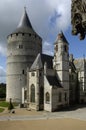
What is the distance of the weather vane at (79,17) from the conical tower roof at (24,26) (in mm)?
51019

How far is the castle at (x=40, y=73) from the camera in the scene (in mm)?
45906

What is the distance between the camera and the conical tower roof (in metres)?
60.8

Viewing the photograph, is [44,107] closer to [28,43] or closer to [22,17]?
[28,43]

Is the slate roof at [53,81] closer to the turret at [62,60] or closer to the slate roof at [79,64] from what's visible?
the turret at [62,60]

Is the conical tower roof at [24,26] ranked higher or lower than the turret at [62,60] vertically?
higher

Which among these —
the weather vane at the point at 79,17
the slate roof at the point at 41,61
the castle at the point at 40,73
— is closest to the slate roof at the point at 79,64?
the castle at the point at 40,73

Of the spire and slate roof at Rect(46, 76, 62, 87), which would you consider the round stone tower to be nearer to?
the spire

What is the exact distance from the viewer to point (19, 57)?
196ft

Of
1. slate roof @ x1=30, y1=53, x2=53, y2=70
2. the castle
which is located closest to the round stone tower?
the castle

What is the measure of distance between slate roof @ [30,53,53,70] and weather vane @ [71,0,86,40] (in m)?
36.4

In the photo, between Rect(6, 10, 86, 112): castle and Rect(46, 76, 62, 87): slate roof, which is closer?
Rect(46, 76, 62, 87): slate roof

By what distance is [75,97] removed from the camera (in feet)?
180

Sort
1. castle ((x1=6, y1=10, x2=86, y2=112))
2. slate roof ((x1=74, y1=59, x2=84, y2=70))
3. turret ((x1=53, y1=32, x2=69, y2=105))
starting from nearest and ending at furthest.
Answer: castle ((x1=6, y1=10, x2=86, y2=112)), turret ((x1=53, y1=32, x2=69, y2=105)), slate roof ((x1=74, y1=59, x2=84, y2=70))

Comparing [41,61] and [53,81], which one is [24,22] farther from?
[53,81]
